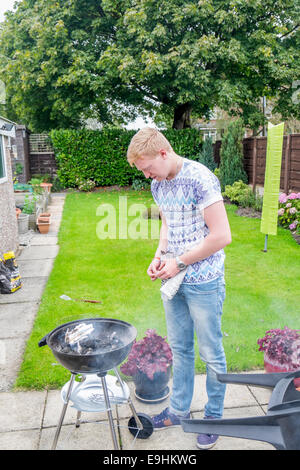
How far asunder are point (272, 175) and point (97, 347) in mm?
5271

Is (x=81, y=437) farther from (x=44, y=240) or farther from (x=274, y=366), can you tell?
(x=44, y=240)

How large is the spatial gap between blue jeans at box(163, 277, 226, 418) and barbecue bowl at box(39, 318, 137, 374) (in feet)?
1.03

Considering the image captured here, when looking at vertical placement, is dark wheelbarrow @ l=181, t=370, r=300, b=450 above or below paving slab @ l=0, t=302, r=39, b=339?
above

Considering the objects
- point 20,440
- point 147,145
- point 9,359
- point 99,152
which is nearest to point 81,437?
point 20,440

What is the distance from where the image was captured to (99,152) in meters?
17.2

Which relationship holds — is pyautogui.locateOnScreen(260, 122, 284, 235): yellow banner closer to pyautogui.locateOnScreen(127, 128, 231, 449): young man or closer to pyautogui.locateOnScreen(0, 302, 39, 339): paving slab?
pyautogui.locateOnScreen(0, 302, 39, 339): paving slab

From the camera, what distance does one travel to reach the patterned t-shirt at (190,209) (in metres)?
2.25

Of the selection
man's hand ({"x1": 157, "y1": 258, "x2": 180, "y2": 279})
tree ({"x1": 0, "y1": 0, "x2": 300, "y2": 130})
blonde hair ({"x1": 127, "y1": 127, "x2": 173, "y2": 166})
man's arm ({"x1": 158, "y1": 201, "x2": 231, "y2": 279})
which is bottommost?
man's hand ({"x1": 157, "y1": 258, "x2": 180, "y2": 279})

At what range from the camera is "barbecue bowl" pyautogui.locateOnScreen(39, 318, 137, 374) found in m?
2.23

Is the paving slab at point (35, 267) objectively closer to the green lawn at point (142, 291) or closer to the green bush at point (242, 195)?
the green lawn at point (142, 291)

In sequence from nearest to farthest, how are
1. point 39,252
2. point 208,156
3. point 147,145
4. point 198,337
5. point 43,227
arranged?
point 147,145, point 198,337, point 39,252, point 43,227, point 208,156

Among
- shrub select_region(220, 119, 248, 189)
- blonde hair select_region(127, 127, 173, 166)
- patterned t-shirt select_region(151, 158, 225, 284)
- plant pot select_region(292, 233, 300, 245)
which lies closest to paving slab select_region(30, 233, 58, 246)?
plant pot select_region(292, 233, 300, 245)

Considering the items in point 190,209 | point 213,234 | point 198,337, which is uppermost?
point 190,209
